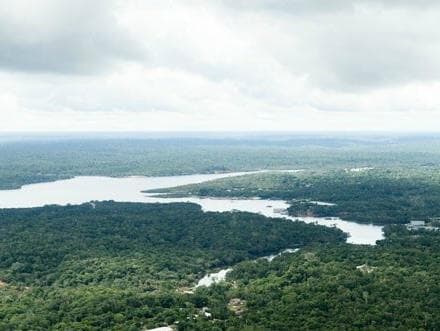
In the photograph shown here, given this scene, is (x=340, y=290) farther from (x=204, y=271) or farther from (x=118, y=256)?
(x=118, y=256)

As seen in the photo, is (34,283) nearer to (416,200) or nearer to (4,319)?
(4,319)

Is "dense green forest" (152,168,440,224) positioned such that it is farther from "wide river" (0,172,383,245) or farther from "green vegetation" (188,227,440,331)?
"green vegetation" (188,227,440,331)

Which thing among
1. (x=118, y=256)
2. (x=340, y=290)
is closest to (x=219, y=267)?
(x=118, y=256)

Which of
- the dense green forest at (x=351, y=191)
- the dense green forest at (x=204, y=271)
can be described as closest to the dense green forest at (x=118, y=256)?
the dense green forest at (x=204, y=271)

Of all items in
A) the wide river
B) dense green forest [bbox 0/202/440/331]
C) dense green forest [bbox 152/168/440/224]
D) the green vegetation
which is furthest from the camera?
dense green forest [bbox 152/168/440/224]

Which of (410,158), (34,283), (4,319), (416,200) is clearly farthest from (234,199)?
(410,158)

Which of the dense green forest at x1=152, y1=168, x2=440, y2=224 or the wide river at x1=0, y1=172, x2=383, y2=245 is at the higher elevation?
the dense green forest at x1=152, y1=168, x2=440, y2=224

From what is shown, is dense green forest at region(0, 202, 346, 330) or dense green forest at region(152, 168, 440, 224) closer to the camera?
dense green forest at region(0, 202, 346, 330)

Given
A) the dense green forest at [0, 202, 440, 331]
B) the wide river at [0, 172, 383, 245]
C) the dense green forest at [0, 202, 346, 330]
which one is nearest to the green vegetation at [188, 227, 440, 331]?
the dense green forest at [0, 202, 440, 331]
